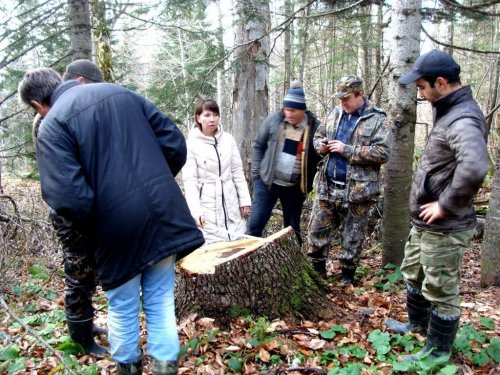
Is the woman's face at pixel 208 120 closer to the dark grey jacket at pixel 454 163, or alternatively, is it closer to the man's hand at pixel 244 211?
the man's hand at pixel 244 211

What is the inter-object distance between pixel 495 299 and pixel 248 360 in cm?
275

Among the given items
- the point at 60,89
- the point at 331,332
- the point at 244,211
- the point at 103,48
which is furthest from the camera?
the point at 103,48

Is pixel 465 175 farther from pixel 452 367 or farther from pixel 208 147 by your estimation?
pixel 208 147

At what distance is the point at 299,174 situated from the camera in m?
4.89

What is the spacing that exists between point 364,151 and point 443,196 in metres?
1.45

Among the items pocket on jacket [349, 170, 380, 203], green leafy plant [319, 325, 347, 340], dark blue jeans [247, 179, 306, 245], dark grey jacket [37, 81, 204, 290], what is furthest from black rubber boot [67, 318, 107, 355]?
pocket on jacket [349, 170, 380, 203]

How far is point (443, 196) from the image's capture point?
2885 mm

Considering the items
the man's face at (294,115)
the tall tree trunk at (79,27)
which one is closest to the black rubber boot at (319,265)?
the man's face at (294,115)

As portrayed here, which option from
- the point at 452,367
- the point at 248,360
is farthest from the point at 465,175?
the point at 248,360

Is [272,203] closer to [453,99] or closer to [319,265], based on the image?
[319,265]

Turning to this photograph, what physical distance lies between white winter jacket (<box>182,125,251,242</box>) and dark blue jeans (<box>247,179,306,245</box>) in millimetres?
314

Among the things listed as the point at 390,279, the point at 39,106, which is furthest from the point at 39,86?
the point at 390,279

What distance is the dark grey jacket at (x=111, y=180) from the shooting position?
220 cm

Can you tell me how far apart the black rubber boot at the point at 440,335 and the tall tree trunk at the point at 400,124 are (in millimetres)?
2003
